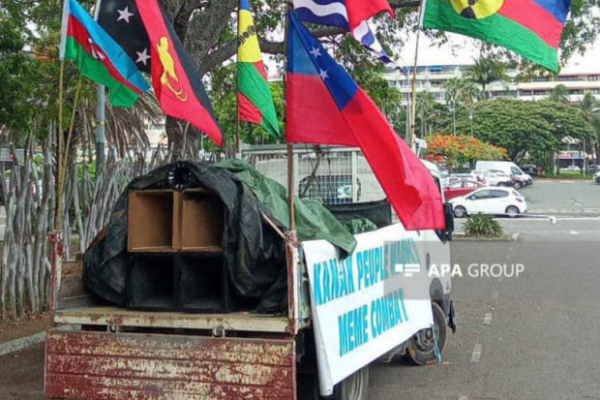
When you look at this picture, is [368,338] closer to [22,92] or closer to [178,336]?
[178,336]

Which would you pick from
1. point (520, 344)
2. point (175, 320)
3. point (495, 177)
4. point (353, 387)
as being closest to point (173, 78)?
point (175, 320)

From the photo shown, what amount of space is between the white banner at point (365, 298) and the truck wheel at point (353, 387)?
167mm

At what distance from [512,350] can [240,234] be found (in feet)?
15.7

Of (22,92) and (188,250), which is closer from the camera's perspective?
(188,250)

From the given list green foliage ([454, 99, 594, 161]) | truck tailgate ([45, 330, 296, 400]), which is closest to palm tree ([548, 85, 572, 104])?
green foliage ([454, 99, 594, 161])

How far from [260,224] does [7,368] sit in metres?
4.03

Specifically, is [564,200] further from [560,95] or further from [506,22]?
[560,95]

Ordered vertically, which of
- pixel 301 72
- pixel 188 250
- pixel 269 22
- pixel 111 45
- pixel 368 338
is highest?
pixel 269 22

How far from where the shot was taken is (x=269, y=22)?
13523mm

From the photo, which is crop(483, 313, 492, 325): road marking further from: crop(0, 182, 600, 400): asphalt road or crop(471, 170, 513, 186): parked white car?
crop(471, 170, 513, 186): parked white car

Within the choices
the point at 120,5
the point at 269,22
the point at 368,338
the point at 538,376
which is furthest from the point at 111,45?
the point at 269,22

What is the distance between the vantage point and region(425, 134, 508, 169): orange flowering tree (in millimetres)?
59438

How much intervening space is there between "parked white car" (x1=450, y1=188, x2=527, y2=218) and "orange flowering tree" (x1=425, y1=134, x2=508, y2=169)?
2167 cm

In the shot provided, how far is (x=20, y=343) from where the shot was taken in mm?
8289
